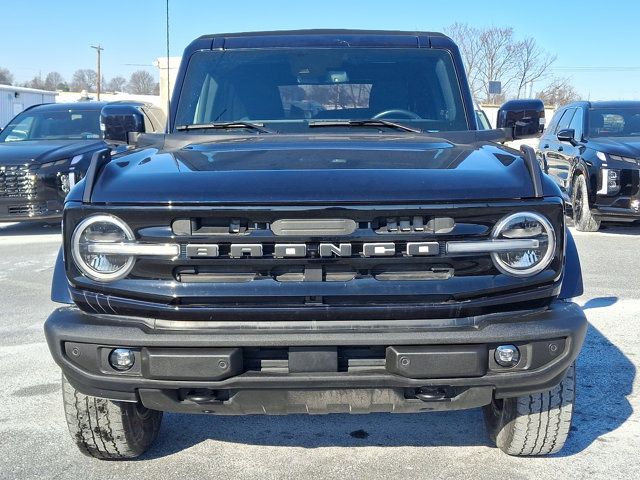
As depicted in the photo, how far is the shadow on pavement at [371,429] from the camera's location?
326 centimetres

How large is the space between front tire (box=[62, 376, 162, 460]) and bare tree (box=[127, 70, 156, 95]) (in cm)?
6929

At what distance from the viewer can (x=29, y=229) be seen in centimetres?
1026

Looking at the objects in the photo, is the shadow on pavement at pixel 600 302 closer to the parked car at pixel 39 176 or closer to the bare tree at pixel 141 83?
the parked car at pixel 39 176

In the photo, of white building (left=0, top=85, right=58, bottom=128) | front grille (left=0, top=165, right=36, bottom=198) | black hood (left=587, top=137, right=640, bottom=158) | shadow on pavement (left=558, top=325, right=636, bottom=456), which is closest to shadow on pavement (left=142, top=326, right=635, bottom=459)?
shadow on pavement (left=558, top=325, right=636, bottom=456)

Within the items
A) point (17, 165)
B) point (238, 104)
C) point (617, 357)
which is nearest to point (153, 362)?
point (238, 104)

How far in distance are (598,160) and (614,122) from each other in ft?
4.00

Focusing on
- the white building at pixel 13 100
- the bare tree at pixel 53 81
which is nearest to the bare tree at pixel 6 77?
the bare tree at pixel 53 81

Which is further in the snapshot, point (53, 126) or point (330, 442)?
point (53, 126)

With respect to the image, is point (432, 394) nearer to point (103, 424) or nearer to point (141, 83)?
point (103, 424)

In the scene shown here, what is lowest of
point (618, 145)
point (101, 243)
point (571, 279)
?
point (571, 279)

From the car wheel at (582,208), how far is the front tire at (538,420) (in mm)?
6641

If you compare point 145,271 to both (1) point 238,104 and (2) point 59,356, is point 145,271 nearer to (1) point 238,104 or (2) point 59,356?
(2) point 59,356

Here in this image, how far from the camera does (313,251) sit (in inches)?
92.8

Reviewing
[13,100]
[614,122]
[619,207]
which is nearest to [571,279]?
[619,207]
